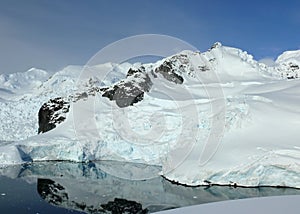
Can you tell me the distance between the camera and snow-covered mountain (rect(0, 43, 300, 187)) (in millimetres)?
12062

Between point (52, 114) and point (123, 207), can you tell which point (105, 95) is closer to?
point (52, 114)

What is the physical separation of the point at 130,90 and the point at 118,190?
12.2 metres

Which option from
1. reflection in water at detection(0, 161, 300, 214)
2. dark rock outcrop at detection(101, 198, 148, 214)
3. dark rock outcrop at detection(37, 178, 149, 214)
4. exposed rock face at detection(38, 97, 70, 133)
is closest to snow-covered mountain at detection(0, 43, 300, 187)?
exposed rock face at detection(38, 97, 70, 133)

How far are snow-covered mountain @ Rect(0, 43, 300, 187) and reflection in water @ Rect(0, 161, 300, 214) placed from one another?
79 cm

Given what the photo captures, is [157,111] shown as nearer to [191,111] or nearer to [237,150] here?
[191,111]

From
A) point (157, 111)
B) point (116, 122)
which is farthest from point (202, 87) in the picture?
point (116, 122)

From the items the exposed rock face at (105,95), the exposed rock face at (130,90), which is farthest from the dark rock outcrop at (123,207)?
the exposed rock face at (105,95)

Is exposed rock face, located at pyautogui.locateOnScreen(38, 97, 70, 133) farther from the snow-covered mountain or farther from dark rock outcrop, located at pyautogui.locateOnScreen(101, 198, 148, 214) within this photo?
dark rock outcrop, located at pyautogui.locateOnScreen(101, 198, 148, 214)

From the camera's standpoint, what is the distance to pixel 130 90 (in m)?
23.3

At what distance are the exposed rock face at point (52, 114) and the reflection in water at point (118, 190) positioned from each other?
706cm

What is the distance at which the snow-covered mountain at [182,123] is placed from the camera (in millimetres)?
12062

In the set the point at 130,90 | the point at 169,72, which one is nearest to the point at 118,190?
the point at 130,90

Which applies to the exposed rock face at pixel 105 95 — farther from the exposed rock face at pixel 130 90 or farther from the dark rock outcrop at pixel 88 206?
the dark rock outcrop at pixel 88 206

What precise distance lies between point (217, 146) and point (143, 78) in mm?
12461
